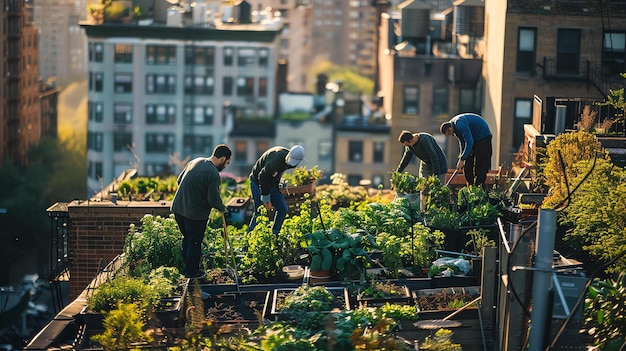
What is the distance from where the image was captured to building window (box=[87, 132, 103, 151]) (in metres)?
118

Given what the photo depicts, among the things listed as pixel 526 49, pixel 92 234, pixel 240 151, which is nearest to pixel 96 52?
pixel 240 151

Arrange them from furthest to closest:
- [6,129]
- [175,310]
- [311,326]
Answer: [6,129]
[175,310]
[311,326]

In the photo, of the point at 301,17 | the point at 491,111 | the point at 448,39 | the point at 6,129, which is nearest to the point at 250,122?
the point at 6,129

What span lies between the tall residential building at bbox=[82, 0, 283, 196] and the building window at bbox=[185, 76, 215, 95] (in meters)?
0.08

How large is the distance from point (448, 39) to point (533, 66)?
27.8 meters

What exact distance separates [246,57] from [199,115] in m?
5.85

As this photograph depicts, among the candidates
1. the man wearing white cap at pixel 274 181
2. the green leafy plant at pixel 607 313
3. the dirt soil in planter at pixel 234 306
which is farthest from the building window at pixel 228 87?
the green leafy plant at pixel 607 313

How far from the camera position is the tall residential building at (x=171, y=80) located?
11381 cm

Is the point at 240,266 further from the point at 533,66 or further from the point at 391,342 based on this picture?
the point at 533,66

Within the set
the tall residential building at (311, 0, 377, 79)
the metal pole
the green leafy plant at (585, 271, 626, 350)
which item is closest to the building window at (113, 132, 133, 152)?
the tall residential building at (311, 0, 377, 79)

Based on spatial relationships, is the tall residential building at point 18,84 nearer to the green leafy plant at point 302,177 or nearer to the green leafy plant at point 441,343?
the green leafy plant at point 302,177

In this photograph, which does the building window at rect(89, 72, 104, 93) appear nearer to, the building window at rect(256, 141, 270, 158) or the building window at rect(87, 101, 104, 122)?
the building window at rect(87, 101, 104, 122)

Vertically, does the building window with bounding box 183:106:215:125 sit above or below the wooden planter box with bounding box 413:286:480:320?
below

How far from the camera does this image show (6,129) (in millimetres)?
125812
